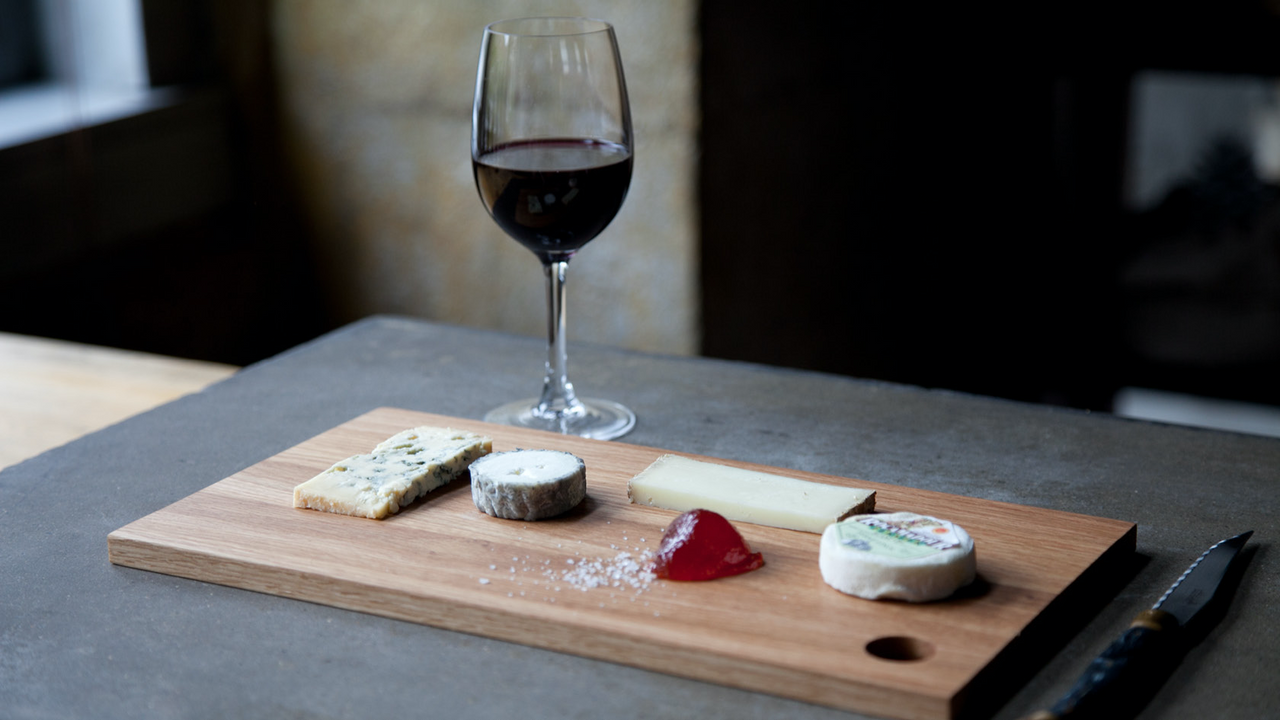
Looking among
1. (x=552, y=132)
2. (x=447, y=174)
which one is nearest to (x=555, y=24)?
(x=552, y=132)

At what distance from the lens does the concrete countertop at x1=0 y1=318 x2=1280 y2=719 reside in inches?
25.6

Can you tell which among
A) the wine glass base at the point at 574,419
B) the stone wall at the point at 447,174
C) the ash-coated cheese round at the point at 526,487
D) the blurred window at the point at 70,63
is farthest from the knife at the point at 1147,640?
the blurred window at the point at 70,63

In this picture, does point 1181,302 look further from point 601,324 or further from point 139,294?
point 139,294

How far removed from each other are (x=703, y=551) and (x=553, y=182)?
0.36m

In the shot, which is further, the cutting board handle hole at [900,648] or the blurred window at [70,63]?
the blurred window at [70,63]

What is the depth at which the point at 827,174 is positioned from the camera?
2881 millimetres

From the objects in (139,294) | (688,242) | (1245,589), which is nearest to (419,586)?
(1245,589)

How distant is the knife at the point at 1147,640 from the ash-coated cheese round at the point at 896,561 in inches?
3.3

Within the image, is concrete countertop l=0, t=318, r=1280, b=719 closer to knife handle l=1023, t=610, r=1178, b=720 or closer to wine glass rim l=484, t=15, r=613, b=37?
knife handle l=1023, t=610, r=1178, b=720

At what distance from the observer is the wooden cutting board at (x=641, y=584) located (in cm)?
64

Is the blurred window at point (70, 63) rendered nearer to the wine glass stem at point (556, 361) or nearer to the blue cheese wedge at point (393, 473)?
the wine glass stem at point (556, 361)

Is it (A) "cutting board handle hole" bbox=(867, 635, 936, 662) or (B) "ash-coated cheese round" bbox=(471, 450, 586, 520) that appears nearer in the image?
(A) "cutting board handle hole" bbox=(867, 635, 936, 662)

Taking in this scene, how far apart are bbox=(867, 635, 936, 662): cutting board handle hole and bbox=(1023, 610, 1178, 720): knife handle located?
0.22ft

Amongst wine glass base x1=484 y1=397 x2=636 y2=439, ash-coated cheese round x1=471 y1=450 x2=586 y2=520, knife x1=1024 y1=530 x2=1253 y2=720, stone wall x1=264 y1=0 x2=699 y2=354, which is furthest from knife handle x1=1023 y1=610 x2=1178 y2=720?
stone wall x1=264 y1=0 x2=699 y2=354
